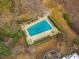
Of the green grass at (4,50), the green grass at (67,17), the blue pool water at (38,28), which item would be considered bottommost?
the green grass at (4,50)

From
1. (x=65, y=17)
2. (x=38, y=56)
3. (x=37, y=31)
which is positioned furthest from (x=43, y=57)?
(x=65, y=17)

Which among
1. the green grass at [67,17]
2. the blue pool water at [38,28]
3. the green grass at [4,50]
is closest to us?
the green grass at [4,50]

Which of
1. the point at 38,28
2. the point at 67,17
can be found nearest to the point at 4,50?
the point at 38,28

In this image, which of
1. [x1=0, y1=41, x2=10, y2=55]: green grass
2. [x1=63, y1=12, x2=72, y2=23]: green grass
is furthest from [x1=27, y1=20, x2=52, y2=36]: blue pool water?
[x1=0, y1=41, x2=10, y2=55]: green grass

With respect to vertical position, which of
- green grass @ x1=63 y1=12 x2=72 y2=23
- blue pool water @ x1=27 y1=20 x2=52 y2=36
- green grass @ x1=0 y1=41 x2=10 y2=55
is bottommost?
green grass @ x1=0 y1=41 x2=10 y2=55

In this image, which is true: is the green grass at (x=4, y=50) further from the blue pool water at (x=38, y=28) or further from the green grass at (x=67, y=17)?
the green grass at (x=67, y=17)

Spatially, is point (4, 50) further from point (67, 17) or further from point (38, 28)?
point (67, 17)

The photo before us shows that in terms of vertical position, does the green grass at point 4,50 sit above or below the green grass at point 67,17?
below

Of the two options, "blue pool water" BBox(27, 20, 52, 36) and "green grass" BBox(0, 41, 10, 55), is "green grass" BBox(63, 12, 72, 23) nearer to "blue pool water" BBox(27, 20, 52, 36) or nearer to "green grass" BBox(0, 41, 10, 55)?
"blue pool water" BBox(27, 20, 52, 36)

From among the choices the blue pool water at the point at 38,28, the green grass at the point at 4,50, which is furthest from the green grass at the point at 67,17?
the green grass at the point at 4,50
